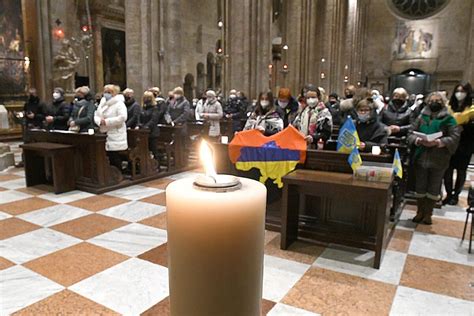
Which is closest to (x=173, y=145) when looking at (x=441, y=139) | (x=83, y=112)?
(x=83, y=112)

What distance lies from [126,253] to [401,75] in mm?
33365

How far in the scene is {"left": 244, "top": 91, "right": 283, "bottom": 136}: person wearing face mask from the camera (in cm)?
520

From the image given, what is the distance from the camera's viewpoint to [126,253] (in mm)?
3877

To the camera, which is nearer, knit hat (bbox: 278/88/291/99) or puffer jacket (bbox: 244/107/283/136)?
puffer jacket (bbox: 244/107/283/136)

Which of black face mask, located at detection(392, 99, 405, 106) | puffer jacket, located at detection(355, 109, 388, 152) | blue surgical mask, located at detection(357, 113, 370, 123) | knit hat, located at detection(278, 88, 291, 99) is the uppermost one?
knit hat, located at detection(278, 88, 291, 99)

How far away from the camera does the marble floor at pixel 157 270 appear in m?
2.93

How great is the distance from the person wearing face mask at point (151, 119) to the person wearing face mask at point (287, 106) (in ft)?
9.85

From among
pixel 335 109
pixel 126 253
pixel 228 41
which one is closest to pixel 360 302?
pixel 126 253

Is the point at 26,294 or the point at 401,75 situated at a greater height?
the point at 401,75

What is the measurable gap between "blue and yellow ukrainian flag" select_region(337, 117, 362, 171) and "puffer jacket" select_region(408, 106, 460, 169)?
1.22m

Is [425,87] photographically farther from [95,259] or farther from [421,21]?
[95,259]

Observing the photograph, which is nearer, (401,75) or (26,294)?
Answer: (26,294)

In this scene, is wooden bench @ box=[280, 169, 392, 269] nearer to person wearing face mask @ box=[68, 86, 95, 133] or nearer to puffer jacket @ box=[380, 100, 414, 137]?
puffer jacket @ box=[380, 100, 414, 137]

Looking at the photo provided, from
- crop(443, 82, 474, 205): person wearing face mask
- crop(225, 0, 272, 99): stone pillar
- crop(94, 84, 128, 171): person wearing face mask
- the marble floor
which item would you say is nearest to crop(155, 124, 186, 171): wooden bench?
crop(94, 84, 128, 171): person wearing face mask
